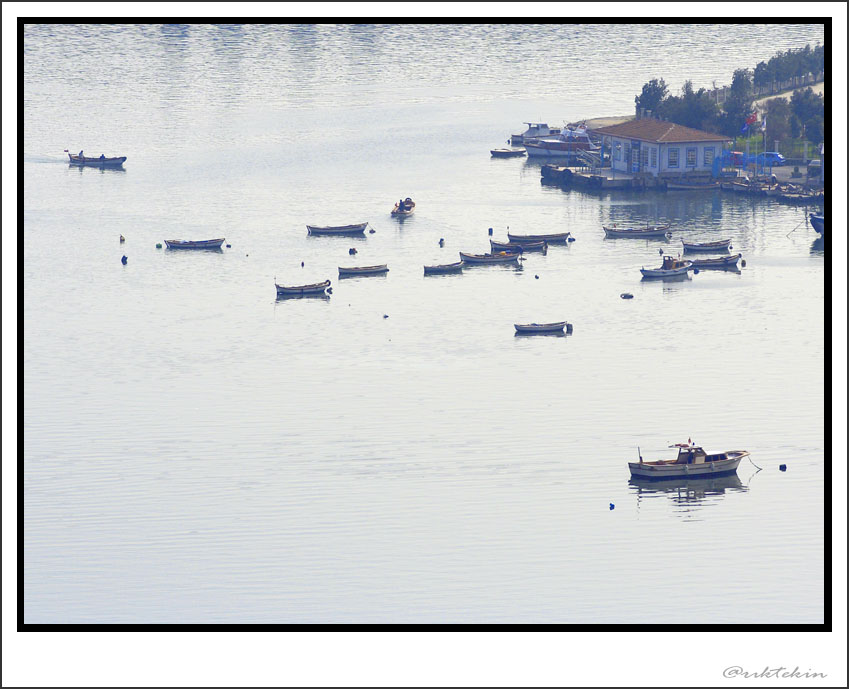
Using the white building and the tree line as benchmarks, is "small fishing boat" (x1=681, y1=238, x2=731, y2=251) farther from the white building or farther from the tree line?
the tree line

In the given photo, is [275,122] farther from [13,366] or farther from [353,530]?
[13,366]

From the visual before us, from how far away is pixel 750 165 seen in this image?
102m

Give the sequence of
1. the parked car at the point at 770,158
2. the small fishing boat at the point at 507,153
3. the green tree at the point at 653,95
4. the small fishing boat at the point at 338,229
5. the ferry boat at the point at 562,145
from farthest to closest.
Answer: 1. the small fishing boat at the point at 507,153
2. the ferry boat at the point at 562,145
3. the green tree at the point at 653,95
4. the parked car at the point at 770,158
5. the small fishing boat at the point at 338,229

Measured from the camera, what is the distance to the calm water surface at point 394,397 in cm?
3581

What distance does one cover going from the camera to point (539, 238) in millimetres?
80562

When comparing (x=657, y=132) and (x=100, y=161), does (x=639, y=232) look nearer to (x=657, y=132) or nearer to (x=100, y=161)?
(x=657, y=132)

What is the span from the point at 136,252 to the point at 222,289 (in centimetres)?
1015

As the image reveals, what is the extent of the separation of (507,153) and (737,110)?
17.2m

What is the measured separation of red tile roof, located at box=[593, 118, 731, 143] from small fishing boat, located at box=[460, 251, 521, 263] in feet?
82.2

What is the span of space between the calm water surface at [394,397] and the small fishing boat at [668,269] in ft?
2.04

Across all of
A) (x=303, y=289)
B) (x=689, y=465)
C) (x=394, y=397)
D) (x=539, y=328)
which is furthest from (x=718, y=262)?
(x=689, y=465)

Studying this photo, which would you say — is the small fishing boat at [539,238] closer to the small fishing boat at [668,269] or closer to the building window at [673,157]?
the small fishing boat at [668,269]

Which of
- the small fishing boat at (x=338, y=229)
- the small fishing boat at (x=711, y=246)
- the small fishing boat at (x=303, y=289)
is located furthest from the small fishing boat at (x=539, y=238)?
the small fishing boat at (x=303, y=289)

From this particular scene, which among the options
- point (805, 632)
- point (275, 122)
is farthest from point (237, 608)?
point (275, 122)
